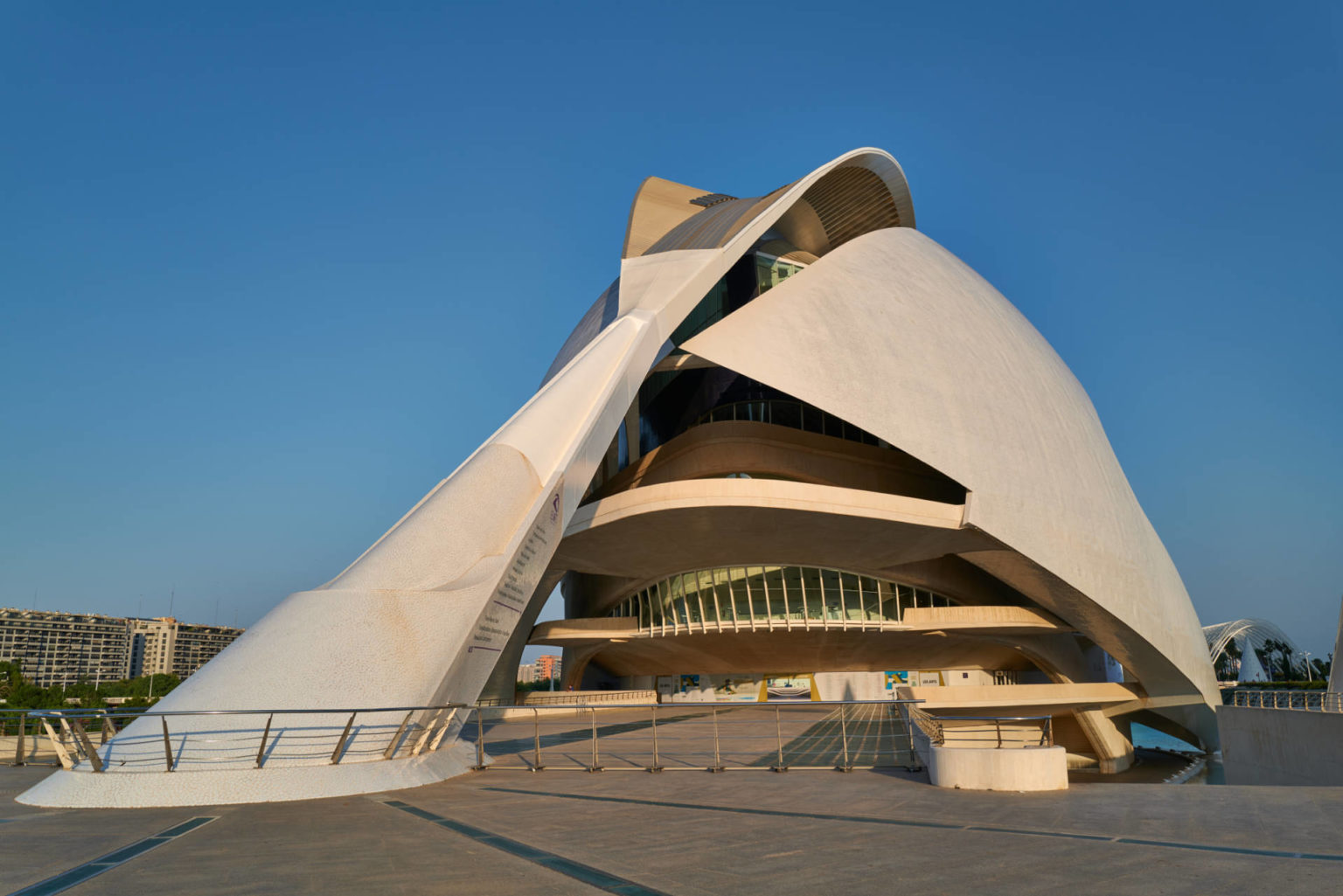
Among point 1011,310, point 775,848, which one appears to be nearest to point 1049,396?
point 1011,310

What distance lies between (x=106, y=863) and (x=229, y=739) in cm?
342

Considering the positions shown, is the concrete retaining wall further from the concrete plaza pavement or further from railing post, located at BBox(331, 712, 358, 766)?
railing post, located at BBox(331, 712, 358, 766)

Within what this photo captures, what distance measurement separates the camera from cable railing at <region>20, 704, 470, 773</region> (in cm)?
786

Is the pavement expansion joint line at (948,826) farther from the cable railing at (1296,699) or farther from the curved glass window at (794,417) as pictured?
the curved glass window at (794,417)

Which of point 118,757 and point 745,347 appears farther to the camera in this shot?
point 745,347

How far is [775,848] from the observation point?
4961 millimetres

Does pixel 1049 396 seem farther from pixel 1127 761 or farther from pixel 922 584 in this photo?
pixel 1127 761

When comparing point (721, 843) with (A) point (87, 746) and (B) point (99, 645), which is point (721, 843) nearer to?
(A) point (87, 746)

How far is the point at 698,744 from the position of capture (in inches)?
517

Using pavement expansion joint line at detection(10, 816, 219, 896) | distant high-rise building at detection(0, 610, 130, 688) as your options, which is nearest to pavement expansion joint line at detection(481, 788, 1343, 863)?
pavement expansion joint line at detection(10, 816, 219, 896)

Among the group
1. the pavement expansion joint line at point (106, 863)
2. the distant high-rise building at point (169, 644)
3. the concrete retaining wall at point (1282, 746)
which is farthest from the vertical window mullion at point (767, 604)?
the distant high-rise building at point (169, 644)

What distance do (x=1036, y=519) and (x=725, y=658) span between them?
42.3ft

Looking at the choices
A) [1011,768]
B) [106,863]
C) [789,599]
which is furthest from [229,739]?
[789,599]

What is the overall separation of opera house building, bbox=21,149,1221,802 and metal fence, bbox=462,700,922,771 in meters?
1.80
